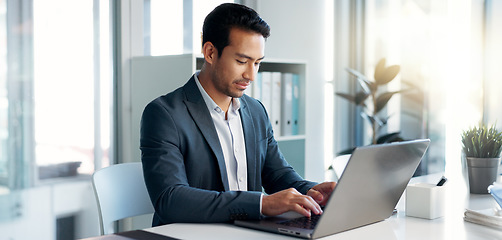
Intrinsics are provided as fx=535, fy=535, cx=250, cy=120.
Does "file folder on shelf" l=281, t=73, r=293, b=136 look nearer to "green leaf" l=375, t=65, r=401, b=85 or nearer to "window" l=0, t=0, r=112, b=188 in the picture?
"green leaf" l=375, t=65, r=401, b=85

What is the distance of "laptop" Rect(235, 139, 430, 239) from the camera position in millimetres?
1197

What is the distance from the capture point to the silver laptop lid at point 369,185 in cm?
119

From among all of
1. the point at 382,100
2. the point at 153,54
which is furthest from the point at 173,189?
the point at 382,100

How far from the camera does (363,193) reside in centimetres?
128

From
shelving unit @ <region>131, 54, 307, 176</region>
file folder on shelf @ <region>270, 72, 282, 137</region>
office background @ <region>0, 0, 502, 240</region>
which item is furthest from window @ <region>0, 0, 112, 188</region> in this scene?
file folder on shelf @ <region>270, 72, 282, 137</region>

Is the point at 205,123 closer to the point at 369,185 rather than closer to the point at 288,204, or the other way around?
the point at 288,204

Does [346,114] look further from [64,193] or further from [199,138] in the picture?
[199,138]

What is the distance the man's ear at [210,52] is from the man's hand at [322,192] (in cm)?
56

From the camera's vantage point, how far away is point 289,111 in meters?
3.21

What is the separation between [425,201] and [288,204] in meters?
0.40

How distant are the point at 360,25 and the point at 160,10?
65.6 inches

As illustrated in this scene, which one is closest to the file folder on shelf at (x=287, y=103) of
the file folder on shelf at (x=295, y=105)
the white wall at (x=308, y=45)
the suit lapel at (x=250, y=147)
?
the file folder on shelf at (x=295, y=105)

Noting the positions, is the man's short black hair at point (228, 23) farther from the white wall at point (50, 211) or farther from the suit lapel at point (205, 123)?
the white wall at point (50, 211)

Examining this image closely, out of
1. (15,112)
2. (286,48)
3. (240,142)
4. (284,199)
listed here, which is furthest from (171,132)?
(286,48)
